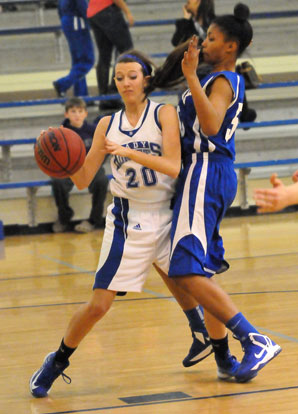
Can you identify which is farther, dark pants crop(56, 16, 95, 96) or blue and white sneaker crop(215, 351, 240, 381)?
dark pants crop(56, 16, 95, 96)

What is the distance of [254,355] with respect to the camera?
3.28m

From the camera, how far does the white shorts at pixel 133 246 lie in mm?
3307

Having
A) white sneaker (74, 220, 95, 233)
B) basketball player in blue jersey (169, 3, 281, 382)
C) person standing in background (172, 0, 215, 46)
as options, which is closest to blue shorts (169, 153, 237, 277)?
basketball player in blue jersey (169, 3, 281, 382)

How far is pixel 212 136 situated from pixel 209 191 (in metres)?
0.22

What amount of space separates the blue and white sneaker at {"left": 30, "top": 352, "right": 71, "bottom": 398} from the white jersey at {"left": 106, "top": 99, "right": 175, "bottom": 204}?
73cm

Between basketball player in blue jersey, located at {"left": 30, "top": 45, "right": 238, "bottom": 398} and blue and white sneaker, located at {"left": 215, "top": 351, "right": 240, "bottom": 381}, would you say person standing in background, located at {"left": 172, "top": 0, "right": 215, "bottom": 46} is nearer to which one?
basketball player in blue jersey, located at {"left": 30, "top": 45, "right": 238, "bottom": 398}

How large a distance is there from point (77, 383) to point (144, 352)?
1.57 ft

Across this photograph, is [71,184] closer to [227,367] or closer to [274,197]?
[227,367]

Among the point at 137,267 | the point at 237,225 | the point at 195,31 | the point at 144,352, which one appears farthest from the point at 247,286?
the point at 195,31

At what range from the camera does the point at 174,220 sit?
3.31 m

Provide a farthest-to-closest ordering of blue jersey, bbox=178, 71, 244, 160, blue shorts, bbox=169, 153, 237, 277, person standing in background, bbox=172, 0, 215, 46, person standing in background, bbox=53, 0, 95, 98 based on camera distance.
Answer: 1. person standing in background, bbox=53, 0, 95, 98
2. person standing in background, bbox=172, 0, 215, 46
3. blue jersey, bbox=178, 71, 244, 160
4. blue shorts, bbox=169, 153, 237, 277

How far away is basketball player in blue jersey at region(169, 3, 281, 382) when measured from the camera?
10.5ft

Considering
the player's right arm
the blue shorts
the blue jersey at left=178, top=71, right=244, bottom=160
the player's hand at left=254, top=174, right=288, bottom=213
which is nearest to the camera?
Answer: the player's hand at left=254, top=174, right=288, bottom=213

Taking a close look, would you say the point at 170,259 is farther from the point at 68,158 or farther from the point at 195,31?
the point at 195,31
